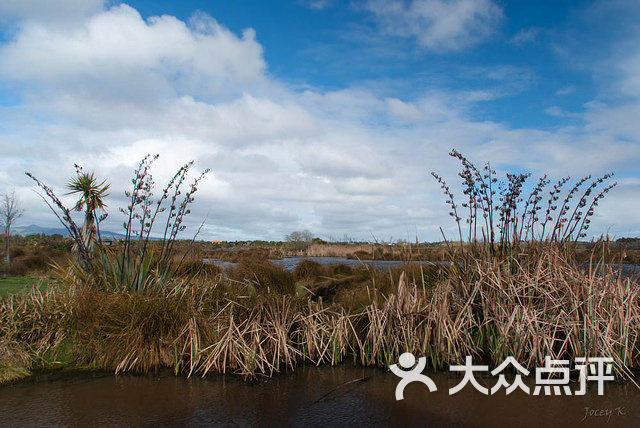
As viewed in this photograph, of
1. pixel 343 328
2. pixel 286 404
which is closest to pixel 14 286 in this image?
pixel 343 328

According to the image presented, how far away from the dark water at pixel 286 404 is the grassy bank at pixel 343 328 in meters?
0.41

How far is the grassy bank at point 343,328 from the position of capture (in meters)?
5.34

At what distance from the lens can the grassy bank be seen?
5.34 meters

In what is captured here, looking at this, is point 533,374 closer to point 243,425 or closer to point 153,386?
point 243,425

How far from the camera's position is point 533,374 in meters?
5.22

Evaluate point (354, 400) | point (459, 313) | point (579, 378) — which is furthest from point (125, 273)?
point (579, 378)

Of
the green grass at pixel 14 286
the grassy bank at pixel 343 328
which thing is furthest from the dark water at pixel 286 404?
the green grass at pixel 14 286

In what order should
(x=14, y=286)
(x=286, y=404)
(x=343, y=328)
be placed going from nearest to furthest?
(x=286, y=404), (x=343, y=328), (x=14, y=286)

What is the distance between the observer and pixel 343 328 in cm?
621

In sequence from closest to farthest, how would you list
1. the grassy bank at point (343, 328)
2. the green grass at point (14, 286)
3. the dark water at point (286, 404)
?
the dark water at point (286, 404)
the grassy bank at point (343, 328)
the green grass at point (14, 286)

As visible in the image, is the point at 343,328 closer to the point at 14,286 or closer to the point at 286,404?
the point at 286,404

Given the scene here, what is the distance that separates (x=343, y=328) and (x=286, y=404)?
6.50 ft

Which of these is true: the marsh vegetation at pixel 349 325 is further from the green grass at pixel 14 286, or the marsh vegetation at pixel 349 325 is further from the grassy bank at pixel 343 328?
the green grass at pixel 14 286

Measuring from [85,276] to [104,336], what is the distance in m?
1.57
